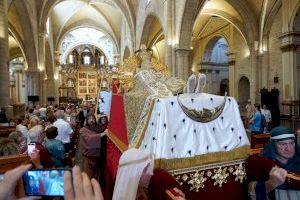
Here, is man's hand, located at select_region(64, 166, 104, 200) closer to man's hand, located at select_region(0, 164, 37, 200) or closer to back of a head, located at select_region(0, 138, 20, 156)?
man's hand, located at select_region(0, 164, 37, 200)

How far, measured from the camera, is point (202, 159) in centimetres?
316

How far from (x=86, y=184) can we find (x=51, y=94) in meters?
33.2

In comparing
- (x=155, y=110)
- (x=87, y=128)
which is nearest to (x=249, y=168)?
(x=155, y=110)

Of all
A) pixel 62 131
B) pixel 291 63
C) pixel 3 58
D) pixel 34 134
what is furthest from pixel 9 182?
pixel 291 63

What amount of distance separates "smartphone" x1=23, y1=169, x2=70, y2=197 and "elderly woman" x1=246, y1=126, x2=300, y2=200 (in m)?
2.05

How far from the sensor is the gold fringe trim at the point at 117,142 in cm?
419

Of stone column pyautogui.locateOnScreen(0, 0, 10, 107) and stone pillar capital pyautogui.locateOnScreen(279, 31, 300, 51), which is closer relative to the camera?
stone column pyautogui.locateOnScreen(0, 0, 10, 107)

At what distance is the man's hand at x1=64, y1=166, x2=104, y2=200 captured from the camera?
0.77 meters

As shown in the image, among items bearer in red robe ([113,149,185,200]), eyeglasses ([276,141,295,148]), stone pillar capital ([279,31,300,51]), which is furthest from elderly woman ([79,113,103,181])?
stone pillar capital ([279,31,300,51])

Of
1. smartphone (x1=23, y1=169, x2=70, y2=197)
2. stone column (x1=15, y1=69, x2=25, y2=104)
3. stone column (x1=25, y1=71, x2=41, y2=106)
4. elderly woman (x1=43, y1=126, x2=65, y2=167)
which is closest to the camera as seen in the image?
smartphone (x1=23, y1=169, x2=70, y2=197)

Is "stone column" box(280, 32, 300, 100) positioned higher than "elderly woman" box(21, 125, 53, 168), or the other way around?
"stone column" box(280, 32, 300, 100)

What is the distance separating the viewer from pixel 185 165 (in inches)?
121

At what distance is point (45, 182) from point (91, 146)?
4644 millimetres

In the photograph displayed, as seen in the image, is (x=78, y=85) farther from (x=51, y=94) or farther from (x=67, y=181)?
(x=67, y=181)
